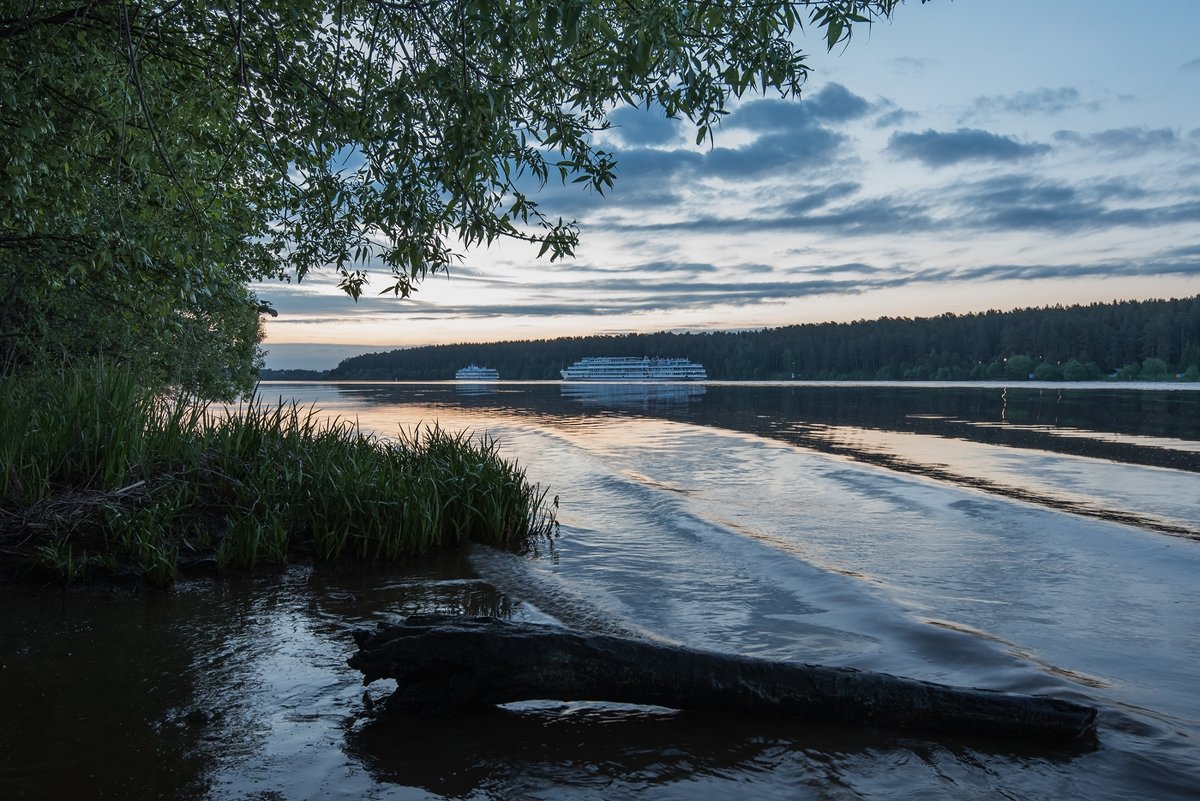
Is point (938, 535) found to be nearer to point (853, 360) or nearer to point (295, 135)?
point (295, 135)

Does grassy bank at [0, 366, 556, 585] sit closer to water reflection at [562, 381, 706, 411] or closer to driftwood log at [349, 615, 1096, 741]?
driftwood log at [349, 615, 1096, 741]

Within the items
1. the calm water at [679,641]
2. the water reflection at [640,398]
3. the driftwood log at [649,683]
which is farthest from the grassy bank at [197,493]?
the water reflection at [640,398]

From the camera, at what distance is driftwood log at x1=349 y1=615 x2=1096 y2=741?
477 cm

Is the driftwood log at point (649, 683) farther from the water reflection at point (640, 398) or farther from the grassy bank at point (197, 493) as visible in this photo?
the water reflection at point (640, 398)

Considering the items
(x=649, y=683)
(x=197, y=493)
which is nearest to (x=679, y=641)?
(x=649, y=683)

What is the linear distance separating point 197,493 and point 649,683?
22.0 ft

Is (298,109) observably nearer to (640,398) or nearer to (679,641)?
(679,641)

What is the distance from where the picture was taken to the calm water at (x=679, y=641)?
4.32 m

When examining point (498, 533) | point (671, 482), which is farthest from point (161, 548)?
point (671, 482)

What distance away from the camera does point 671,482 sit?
62.6 ft

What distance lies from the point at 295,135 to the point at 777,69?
5028mm

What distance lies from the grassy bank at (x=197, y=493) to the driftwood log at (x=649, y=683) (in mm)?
4270

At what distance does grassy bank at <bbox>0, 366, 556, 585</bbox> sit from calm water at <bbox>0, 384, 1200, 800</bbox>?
0.56 meters

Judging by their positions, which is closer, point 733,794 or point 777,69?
point 733,794
